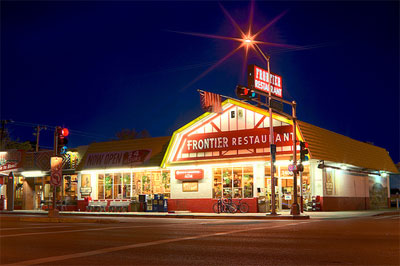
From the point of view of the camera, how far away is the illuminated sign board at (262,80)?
30445 mm

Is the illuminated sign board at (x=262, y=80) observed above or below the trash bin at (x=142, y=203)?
above

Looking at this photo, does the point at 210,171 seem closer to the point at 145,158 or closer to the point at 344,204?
the point at 145,158

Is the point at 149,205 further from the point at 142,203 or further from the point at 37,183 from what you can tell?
the point at 37,183

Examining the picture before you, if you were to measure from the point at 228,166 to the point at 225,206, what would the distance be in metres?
3.24

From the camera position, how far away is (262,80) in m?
32.2

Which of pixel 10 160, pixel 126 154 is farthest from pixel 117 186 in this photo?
pixel 10 160

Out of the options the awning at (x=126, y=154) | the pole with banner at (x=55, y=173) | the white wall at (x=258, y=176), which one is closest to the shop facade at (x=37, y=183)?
the awning at (x=126, y=154)

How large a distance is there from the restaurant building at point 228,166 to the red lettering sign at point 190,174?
2.9 inches

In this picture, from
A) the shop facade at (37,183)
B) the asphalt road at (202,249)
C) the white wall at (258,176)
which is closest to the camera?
the asphalt road at (202,249)

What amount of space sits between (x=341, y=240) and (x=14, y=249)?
8.52 meters

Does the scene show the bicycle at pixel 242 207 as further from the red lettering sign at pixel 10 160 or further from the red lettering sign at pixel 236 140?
the red lettering sign at pixel 10 160

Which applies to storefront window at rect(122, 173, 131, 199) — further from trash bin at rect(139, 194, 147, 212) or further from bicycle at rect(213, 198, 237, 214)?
bicycle at rect(213, 198, 237, 214)

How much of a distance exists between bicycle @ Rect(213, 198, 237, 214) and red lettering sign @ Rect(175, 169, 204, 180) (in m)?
2.98

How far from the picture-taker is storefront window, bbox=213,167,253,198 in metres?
33.5
